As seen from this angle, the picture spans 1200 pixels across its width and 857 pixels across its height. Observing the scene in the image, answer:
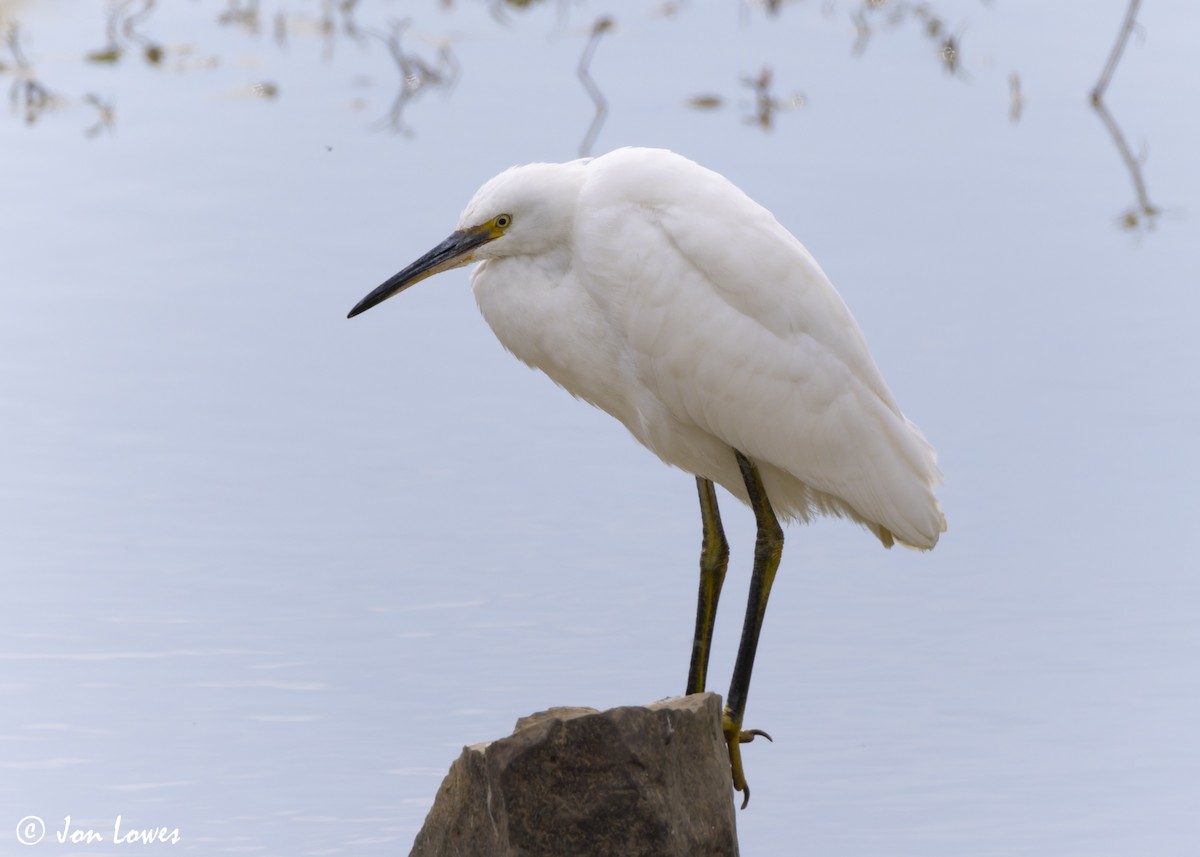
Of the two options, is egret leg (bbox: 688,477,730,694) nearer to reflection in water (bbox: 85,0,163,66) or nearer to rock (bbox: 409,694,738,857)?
rock (bbox: 409,694,738,857)

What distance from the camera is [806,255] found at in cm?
607

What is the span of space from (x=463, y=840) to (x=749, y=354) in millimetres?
1470

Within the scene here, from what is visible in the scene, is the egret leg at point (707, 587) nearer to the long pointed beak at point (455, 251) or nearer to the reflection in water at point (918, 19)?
the long pointed beak at point (455, 251)

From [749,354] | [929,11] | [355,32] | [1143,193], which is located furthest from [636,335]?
[929,11]

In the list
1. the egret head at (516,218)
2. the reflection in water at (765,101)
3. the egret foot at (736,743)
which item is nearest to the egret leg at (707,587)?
the egret foot at (736,743)

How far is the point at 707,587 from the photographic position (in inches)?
248

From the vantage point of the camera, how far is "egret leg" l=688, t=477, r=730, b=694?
6.22 meters

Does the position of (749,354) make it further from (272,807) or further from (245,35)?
(245,35)

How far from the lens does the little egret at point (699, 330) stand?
19.3 ft

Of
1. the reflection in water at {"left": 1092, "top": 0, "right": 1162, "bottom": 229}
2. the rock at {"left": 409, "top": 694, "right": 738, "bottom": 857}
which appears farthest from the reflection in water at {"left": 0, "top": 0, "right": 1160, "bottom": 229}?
the rock at {"left": 409, "top": 694, "right": 738, "bottom": 857}

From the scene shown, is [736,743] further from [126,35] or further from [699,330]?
[126,35]

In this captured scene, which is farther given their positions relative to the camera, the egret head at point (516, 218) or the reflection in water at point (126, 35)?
the reflection in water at point (126, 35)

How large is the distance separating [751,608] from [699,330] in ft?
2.55

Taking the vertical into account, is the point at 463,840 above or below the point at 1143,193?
below
